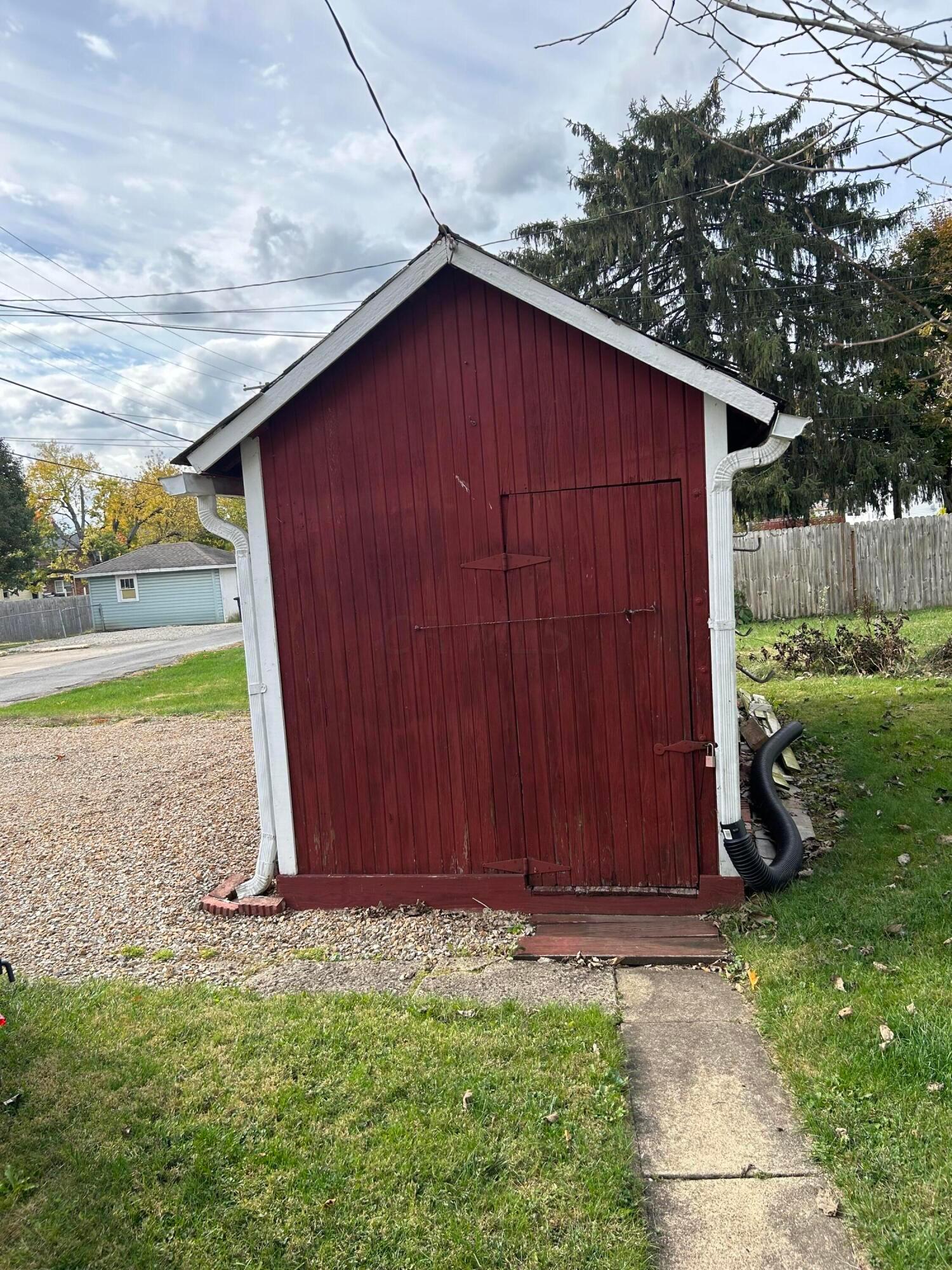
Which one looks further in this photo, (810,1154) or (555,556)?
(555,556)

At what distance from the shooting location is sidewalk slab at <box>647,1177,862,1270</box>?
7.28 ft

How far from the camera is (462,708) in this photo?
4.84 m

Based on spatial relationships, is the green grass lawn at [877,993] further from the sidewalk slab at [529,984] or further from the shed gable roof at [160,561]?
the shed gable roof at [160,561]

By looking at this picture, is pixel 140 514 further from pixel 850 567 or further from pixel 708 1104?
pixel 708 1104

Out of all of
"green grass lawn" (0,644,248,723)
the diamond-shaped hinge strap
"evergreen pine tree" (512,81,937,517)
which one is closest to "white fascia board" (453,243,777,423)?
the diamond-shaped hinge strap

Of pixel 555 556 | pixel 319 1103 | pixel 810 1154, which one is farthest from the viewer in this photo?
pixel 555 556

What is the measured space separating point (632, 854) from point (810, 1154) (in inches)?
84.1

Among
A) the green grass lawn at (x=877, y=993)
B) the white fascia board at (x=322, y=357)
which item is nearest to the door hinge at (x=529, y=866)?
the green grass lawn at (x=877, y=993)

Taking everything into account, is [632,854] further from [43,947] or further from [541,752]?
[43,947]

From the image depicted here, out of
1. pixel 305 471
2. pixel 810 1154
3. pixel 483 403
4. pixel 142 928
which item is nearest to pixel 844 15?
pixel 483 403

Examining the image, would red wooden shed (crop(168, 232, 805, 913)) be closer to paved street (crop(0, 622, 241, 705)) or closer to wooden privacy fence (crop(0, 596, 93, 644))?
paved street (crop(0, 622, 241, 705))

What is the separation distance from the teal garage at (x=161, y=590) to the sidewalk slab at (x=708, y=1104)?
35.4 metres

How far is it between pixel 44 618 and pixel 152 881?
3364 cm

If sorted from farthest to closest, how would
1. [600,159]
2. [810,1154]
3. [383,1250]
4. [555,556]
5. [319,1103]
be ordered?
[600,159] → [555,556] → [319,1103] → [810,1154] → [383,1250]
